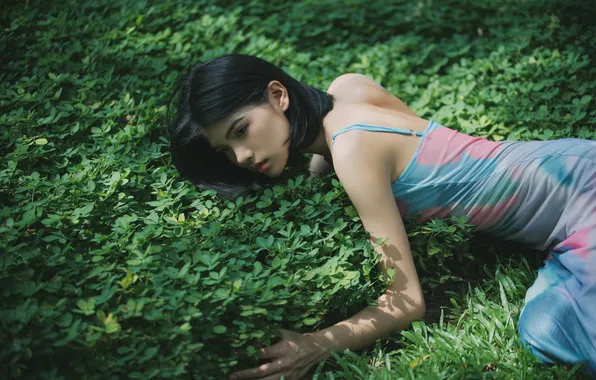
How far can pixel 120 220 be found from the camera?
246 cm

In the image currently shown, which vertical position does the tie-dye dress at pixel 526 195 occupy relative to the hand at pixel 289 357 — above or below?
above

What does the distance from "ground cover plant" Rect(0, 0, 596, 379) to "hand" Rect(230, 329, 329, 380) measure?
51mm

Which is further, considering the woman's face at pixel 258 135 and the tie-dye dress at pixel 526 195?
the woman's face at pixel 258 135

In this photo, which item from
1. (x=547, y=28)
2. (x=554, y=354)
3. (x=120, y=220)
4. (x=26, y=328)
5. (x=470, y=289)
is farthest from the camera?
(x=547, y=28)

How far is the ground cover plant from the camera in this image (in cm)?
204

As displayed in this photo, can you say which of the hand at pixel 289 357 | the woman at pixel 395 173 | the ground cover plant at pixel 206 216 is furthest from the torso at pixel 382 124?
the hand at pixel 289 357

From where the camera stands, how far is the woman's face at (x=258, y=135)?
257 cm

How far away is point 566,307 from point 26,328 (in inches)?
74.2

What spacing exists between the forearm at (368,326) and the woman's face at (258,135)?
735 mm

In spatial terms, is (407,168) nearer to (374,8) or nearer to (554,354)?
(554,354)

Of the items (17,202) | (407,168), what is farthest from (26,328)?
(407,168)

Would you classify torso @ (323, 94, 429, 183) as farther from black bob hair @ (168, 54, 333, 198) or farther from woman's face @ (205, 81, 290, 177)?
woman's face @ (205, 81, 290, 177)

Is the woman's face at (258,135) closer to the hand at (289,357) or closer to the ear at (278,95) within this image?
the ear at (278,95)

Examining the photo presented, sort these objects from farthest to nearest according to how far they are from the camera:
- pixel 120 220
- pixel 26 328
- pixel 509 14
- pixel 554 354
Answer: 1. pixel 509 14
2. pixel 120 220
3. pixel 554 354
4. pixel 26 328
